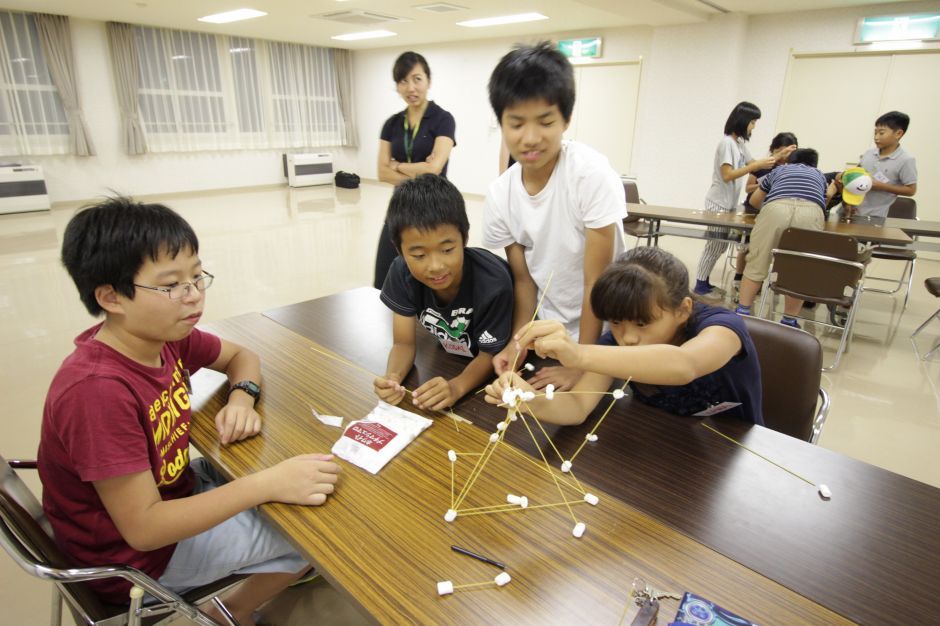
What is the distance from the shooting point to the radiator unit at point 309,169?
38.5 ft

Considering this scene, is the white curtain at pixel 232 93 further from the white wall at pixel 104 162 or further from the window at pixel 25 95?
the window at pixel 25 95

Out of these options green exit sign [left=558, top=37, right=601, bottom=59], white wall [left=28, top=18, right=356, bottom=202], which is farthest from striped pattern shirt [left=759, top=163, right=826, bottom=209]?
white wall [left=28, top=18, right=356, bottom=202]

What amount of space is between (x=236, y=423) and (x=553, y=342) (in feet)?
2.64

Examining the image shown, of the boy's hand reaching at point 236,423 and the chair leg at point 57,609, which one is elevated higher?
the boy's hand reaching at point 236,423

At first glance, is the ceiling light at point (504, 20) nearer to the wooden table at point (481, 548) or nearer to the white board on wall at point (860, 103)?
the white board on wall at point (860, 103)

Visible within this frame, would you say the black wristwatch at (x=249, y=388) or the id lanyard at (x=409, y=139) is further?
the id lanyard at (x=409, y=139)

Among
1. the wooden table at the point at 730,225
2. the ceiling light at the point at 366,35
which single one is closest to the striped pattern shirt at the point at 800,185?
the wooden table at the point at 730,225

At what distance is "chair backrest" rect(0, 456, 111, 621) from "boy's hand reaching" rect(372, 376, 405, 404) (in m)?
0.74

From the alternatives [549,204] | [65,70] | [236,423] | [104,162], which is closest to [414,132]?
[549,204]

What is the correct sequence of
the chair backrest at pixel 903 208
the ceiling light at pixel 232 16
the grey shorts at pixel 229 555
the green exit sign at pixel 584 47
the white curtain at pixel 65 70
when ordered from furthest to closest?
the green exit sign at pixel 584 47
the white curtain at pixel 65 70
the ceiling light at pixel 232 16
the chair backrest at pixel 903 208
the grey shorts at pixel 229 555

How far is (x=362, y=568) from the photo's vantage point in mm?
865

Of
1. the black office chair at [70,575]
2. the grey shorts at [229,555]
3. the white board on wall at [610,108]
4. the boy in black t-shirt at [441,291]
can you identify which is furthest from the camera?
the white board on wall at [610,108]

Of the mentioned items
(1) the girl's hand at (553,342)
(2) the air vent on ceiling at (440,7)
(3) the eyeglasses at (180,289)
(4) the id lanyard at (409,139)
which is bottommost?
(1) the girl's hand at (553,342)

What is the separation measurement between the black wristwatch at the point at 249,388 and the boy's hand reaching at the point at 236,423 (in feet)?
0.27
